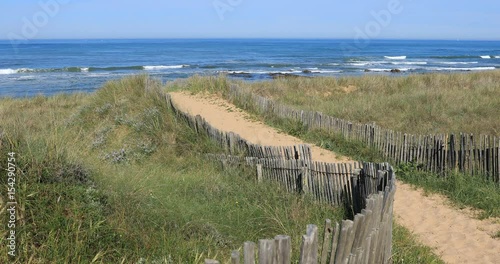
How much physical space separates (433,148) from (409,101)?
759 centimetres

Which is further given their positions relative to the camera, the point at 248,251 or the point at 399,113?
the point at 399,113

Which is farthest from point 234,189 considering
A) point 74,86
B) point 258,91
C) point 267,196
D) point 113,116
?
point 74,86

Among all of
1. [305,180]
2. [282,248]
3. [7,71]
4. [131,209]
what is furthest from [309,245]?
[7,71]

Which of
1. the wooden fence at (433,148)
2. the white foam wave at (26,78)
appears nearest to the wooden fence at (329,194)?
the wooden fence at (433,148)

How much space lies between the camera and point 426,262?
4.82 meters

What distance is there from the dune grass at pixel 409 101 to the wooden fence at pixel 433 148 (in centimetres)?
261

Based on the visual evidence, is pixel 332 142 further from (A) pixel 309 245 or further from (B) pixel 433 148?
(A) pixel 309 245

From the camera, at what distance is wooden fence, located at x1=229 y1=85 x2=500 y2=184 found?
7.50 m

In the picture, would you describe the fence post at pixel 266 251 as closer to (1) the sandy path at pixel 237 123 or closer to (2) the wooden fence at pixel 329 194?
(2) the wooden fence at pixel 329 194

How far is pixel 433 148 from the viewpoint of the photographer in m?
8.09

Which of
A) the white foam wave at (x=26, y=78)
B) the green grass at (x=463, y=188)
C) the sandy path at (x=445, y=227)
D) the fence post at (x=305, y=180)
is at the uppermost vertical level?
the fence post at (x=305, y=180)

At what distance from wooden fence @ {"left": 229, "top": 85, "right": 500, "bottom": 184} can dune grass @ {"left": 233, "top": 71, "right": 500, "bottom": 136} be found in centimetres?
261

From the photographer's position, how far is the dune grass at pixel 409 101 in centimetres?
1225

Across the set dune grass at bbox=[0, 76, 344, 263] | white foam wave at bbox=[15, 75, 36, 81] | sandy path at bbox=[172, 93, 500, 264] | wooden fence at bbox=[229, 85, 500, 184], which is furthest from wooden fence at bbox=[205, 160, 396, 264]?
white foam wave at bbox=[15, 75, 36, 81]
